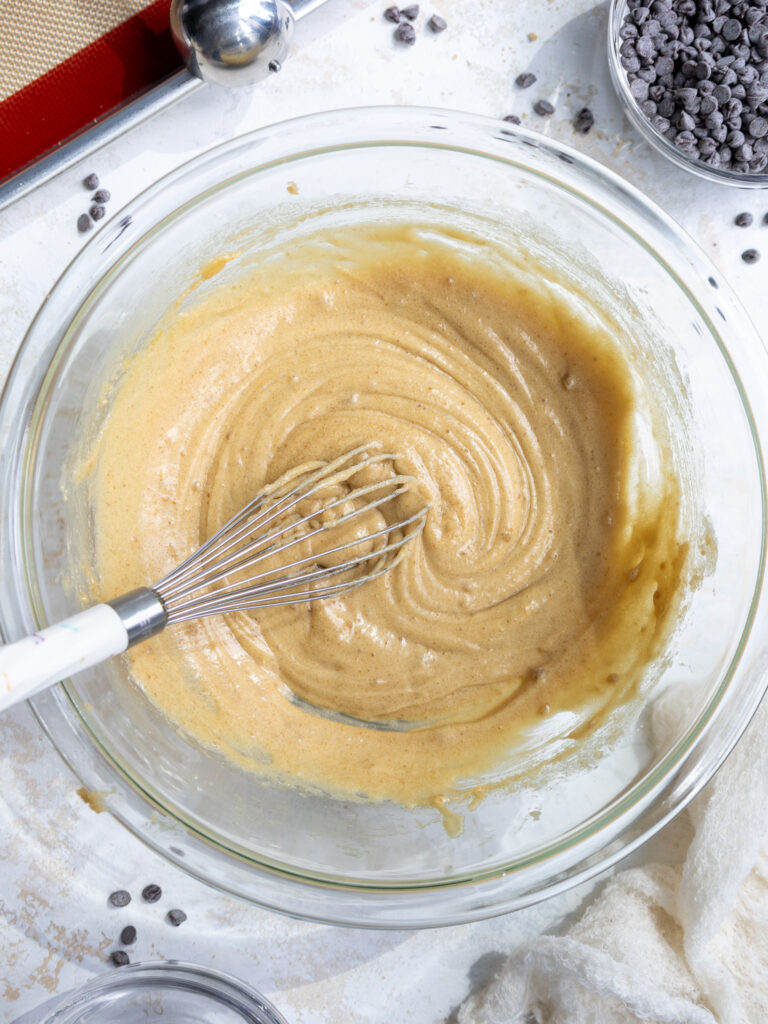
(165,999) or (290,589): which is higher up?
(290,589)

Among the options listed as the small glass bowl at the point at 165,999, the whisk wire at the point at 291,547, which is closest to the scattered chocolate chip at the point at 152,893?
the small glass bowl at the point at 165,999

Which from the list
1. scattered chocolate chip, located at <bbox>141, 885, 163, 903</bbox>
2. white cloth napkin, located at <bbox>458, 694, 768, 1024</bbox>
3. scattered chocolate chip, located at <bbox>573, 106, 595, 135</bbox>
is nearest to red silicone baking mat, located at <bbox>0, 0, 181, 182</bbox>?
scattered chocolate chip, located at <bbox>573, 106, 595, 135</bbox>

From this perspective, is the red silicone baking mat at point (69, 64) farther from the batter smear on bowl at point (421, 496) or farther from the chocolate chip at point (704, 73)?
the chocolate chip at point (704, 73)

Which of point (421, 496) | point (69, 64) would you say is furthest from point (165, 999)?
point (69, 64)

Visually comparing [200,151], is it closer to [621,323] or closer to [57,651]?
[621,323]

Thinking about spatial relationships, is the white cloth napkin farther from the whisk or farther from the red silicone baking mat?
the red silicone baking mat

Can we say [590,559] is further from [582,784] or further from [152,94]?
[152,94]
